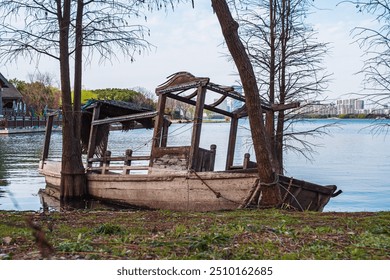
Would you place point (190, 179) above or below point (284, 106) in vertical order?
below

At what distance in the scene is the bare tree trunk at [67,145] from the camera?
1838 centimetres

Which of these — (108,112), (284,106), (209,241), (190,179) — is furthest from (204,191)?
(209,241)

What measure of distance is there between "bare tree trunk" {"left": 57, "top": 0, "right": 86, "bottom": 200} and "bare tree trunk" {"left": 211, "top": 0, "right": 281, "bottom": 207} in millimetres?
7433

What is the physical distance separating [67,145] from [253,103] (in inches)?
320

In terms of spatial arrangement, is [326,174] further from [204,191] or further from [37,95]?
[37,95]

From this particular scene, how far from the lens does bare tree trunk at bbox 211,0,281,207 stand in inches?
475

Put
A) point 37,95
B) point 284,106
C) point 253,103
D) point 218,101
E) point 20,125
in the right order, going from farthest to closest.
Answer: point 37,95 → point 20,125 → point 218,101 → point 284,106 → point 253,103

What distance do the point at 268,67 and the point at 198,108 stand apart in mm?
4510

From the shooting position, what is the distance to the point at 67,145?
1856 centimetres

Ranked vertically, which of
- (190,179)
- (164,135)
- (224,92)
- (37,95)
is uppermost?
(37,95)

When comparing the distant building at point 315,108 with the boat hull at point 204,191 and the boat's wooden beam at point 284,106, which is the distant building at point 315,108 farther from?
the boat hull at point 204,191

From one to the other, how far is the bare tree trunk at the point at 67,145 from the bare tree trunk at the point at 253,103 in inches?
293

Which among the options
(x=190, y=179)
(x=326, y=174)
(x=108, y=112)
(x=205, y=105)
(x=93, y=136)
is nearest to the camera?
(x=190, y=179)

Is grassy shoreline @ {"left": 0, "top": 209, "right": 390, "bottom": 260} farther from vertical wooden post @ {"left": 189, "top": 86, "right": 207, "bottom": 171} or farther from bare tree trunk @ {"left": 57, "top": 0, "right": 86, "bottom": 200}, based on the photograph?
bare tree trunk @ {"left": 57, "top": 0, "right": 86, "bottom": 200}
